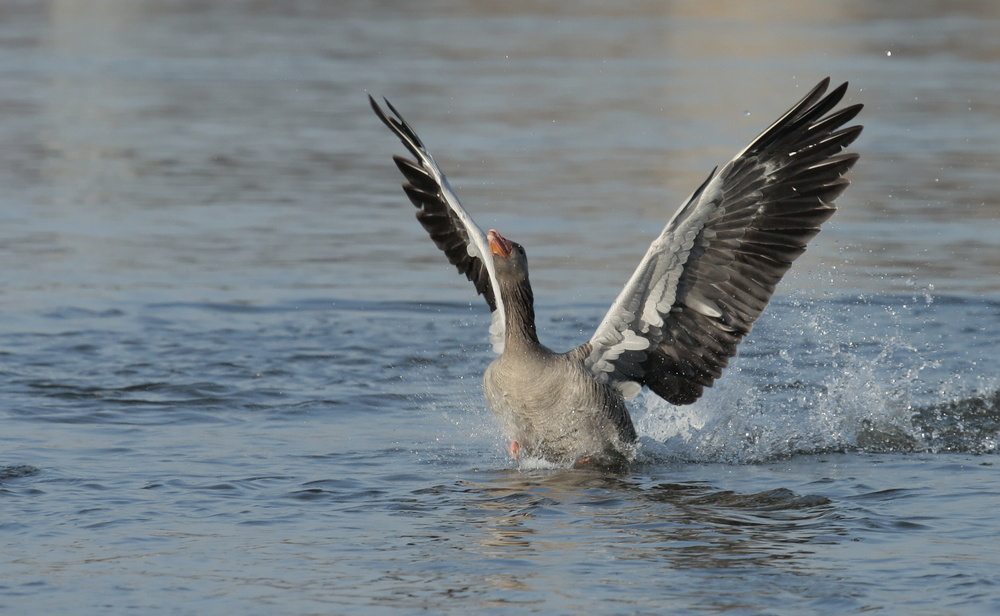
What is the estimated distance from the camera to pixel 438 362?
1035cm

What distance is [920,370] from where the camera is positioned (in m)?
9.94

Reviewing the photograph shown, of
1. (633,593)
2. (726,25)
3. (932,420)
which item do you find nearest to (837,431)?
(932,420)

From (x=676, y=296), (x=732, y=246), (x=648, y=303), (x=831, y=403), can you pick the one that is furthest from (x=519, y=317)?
(x=831, y=403)

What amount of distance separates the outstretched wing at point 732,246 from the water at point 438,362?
2.45ft

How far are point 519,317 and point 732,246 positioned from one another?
49.3 inches

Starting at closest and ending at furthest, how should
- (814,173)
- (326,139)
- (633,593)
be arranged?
(633,593) < (814,173) < (326,139)

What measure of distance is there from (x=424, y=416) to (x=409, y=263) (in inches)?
160

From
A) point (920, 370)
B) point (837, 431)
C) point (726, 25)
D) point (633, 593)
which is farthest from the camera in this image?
point (726, 25)

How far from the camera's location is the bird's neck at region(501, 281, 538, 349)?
7.96 meters

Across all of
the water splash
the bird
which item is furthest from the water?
the bird

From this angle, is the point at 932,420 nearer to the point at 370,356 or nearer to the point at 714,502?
the point at 714,502

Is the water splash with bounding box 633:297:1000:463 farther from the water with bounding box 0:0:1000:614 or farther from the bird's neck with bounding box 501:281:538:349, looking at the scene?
the bird's neck with bounding box 501:281:538:349

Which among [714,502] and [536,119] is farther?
[536,119]

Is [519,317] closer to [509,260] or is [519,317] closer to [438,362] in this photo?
[509,260]
